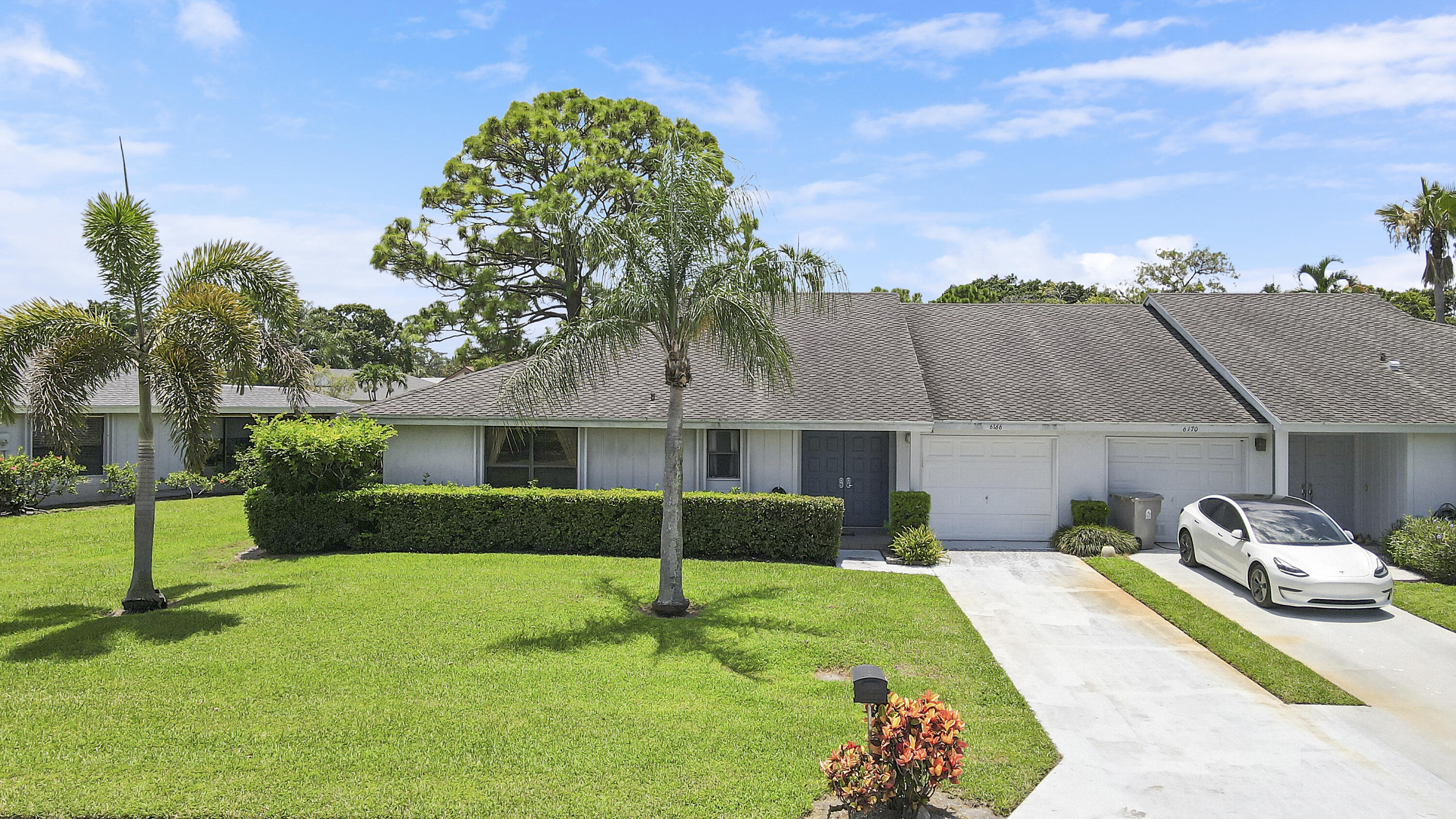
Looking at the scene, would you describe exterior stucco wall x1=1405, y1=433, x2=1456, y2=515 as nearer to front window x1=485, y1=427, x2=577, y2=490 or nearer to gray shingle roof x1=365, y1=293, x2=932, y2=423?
gray shingle roof x1=365, y1=293, x2=932, y2=423

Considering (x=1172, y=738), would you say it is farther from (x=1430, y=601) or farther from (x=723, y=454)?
(x=723, y=454)

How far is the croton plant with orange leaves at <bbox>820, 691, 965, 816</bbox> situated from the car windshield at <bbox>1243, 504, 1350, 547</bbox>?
9.27 metres

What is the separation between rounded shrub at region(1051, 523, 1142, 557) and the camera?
1526cm

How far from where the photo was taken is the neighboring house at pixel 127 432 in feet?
68.2

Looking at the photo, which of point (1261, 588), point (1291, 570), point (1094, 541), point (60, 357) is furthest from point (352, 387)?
point (1291, 570)

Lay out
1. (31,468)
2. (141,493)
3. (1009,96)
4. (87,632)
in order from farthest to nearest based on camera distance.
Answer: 1. (31,468)
2. (1009,96)
3. (141,493)
4. (87,632)

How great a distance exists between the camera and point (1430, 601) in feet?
38.9

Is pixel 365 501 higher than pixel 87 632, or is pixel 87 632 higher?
pixel 365 501

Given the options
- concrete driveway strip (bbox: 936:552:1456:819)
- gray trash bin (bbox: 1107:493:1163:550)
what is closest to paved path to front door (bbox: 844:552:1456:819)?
concrete driveway strip (bbox: 936:552:1456:819)

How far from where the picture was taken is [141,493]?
11070mm

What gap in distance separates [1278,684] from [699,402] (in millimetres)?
10829

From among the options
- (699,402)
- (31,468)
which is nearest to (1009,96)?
(699,402)

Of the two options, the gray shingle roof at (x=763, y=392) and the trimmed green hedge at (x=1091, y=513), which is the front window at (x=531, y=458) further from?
the trimmed green hedge at (x=1091, y=513)

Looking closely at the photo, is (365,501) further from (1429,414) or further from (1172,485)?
(1429,414)
